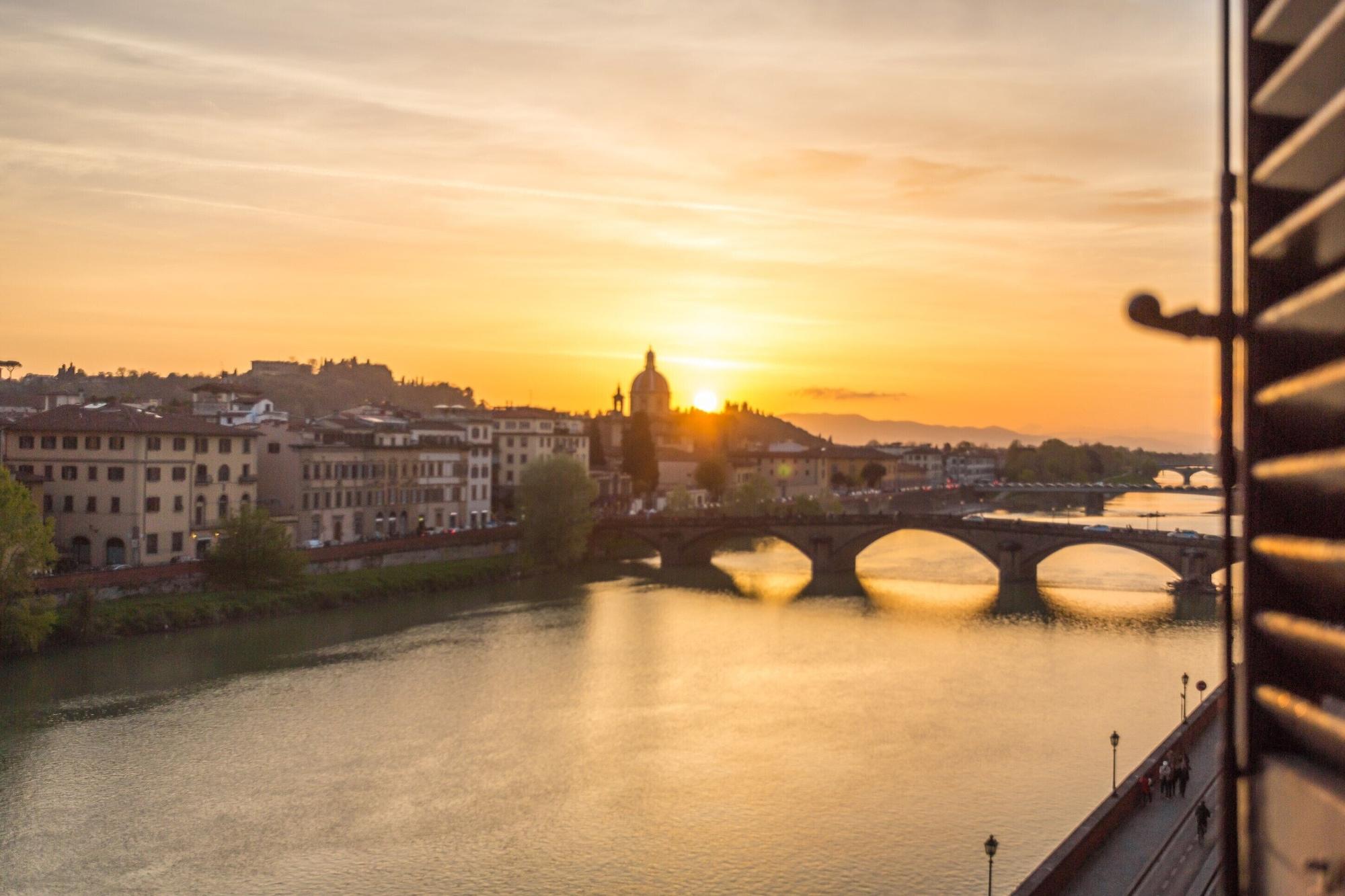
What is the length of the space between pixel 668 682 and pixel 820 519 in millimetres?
18558

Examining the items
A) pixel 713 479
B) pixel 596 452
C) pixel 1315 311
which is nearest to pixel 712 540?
pixel 596 452

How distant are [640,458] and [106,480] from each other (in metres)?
31.5

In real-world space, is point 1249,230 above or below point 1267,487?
above

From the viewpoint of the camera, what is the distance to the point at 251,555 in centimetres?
2805

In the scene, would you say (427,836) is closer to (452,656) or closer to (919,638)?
(452,656)

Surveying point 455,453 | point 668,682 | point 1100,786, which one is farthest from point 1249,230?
point 455,453

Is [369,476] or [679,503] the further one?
[679,503]

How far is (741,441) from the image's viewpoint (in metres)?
114

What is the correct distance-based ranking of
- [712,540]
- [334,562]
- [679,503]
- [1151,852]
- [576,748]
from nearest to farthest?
[1151,852] < [576,748] < [334,562] < [712,540] < [679,503]

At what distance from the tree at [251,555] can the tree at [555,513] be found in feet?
29.0

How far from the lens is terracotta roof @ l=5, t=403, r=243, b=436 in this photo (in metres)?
28.6

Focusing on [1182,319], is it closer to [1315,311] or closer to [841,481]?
[1315,311]

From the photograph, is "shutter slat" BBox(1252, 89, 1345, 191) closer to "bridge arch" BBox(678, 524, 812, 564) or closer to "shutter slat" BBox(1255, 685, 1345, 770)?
"shutter slat" BBox(1255, 685, 1345, 770)

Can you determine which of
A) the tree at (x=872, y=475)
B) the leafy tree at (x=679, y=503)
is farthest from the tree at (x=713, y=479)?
the tree at (x=872, y=475)
